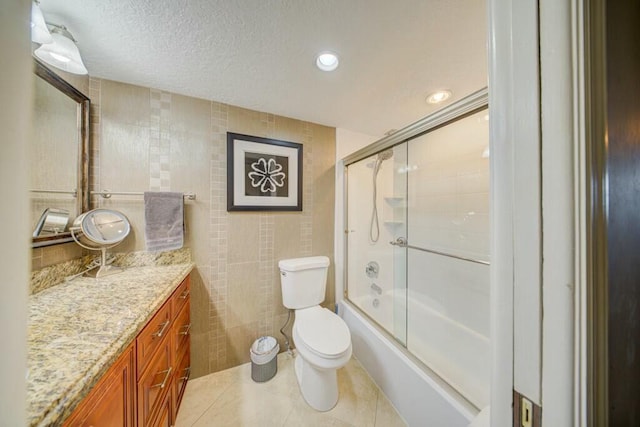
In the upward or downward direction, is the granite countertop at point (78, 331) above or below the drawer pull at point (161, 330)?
above

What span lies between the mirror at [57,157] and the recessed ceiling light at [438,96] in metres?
2.10

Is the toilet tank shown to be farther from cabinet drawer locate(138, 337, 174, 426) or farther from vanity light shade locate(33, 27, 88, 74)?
vanity light shade locate(33, 27, 88, 74)

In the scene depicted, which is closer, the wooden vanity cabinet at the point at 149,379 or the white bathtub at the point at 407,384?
the wooden vanity cabinet at the point at 149,379

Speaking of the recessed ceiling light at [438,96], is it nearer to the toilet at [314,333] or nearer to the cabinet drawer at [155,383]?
the toilet at [314,333]

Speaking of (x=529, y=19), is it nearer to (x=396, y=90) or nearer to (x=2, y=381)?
(x=2, y=381)

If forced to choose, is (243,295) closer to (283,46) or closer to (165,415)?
(165,415)

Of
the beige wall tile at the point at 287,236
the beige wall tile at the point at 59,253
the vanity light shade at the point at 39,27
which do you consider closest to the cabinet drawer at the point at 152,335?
the beige wall tile at the point at 59,253

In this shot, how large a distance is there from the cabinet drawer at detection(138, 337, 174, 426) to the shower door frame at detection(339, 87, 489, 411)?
1333mm

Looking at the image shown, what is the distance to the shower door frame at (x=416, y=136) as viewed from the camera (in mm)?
991

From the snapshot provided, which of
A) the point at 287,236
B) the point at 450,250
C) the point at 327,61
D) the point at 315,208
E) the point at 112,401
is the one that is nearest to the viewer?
the point at 112,401

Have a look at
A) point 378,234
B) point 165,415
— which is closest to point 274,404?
point 165,415

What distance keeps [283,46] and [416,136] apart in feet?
3.12

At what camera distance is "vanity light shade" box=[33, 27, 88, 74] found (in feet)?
2.87

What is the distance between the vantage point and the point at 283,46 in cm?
105
